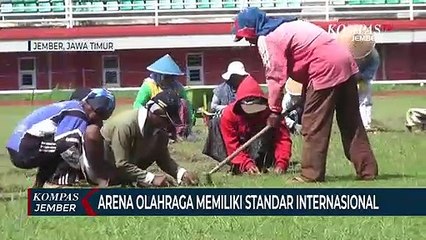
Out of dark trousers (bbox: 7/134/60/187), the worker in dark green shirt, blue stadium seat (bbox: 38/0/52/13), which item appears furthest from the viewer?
blue stadium seat (bbox: 38/0/52/13)

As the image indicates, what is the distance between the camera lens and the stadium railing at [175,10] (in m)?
30.5

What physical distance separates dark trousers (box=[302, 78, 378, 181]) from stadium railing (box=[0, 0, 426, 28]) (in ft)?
65.6

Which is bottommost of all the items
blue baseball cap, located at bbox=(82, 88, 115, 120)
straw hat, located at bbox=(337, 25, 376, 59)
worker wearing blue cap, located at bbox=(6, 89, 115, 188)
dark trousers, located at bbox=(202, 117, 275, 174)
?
dark trousers, located at bbox=(202, 117, 275, 174)

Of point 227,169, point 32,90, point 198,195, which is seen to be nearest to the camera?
point 198,195

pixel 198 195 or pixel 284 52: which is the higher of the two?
pixel 284 52

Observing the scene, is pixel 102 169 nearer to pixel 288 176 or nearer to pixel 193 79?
pixel 288 176

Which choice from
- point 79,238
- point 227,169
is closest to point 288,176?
point 227,169

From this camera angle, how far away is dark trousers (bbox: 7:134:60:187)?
9.61 metres

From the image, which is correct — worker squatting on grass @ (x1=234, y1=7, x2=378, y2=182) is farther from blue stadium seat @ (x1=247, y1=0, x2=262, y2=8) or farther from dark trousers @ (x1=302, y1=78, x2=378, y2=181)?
blue stadium seat @ (x1=247, y1=0, x2=262, y2=8)

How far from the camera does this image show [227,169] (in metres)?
10.9

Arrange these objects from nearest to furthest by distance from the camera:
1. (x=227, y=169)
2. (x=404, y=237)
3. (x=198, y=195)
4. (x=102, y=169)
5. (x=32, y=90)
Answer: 1. (x=404, y=237)
2. (x=198, y=195)
3. (x=102, y=169)
4. (x=227, y=169)
5. (x=32, y=90)

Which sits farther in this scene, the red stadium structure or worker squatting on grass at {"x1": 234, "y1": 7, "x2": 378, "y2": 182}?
the red stadium structure

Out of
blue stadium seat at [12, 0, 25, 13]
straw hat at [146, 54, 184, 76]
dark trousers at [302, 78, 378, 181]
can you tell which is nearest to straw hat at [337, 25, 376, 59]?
straw hat at [146, 54, 184, 76]

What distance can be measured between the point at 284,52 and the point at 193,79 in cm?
2038
